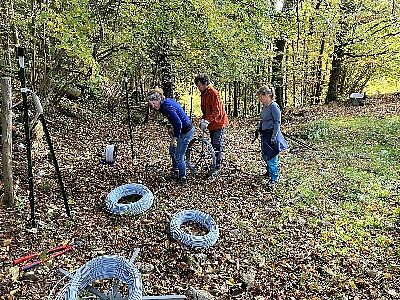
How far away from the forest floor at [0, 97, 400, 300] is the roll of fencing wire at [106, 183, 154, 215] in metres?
0.09

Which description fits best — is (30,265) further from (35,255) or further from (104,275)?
(104,275)

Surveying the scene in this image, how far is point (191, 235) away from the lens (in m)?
4.56

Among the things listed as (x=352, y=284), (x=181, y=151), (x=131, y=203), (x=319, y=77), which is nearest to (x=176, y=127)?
(x=181, y=151)

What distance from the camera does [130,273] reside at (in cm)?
330

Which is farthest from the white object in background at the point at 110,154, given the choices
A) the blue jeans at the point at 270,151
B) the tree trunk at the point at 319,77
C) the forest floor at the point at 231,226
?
the tree trunk at the point at 319,77

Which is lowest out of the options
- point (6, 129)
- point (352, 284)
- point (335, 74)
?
point (352, 284)

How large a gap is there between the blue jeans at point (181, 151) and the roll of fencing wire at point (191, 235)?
3.53 ft

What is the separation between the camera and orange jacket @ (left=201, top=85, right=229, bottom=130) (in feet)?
19.5

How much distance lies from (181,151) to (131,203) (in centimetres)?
121

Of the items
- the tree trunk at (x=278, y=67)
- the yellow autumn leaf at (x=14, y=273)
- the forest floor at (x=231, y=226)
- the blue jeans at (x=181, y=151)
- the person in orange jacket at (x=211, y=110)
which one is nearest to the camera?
the yellow autumn leaf at (x=14, y=273)

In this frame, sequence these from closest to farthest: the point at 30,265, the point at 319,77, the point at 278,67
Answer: the point at 30,265
the point at 278,67
the point at 319,77

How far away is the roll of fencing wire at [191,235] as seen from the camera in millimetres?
4470

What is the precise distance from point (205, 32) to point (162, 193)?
3.70 meters

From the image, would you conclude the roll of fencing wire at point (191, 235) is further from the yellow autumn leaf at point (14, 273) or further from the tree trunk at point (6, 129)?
the tree trunk at point (6, 129)
